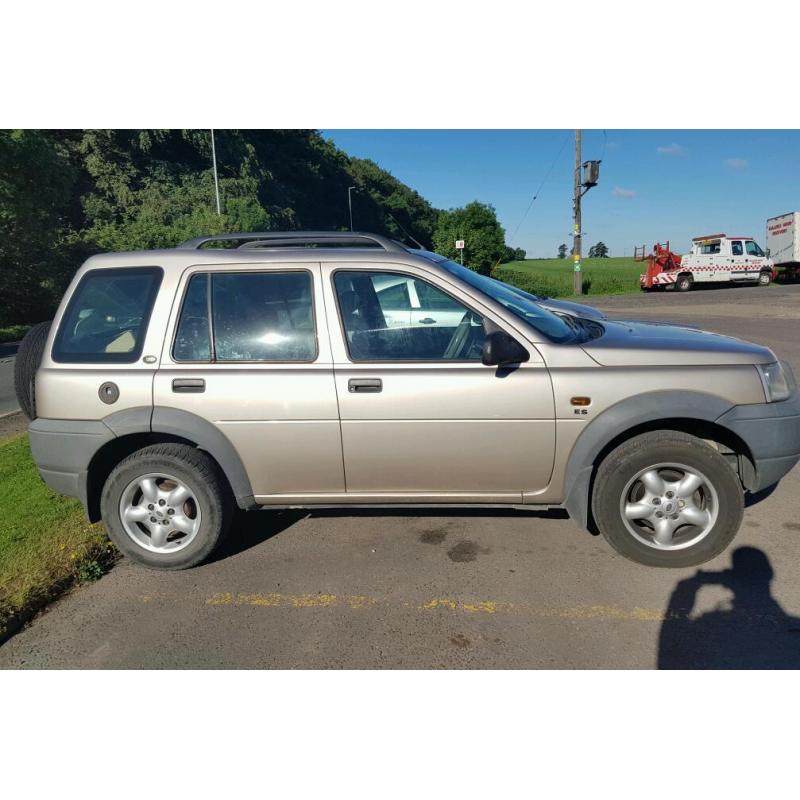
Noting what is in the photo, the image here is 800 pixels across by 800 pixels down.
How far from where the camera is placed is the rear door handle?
123 inches

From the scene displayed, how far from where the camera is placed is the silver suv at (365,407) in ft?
9.96

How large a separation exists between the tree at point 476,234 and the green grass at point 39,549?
43.5 meters

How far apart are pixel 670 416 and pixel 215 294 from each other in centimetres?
273

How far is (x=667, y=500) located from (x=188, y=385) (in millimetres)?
2842

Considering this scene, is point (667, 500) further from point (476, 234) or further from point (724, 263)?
point (476, 234)

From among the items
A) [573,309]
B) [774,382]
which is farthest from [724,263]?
[774,382]

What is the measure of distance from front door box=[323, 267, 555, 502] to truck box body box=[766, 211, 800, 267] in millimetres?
31241

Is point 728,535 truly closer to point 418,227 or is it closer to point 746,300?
point 746,300

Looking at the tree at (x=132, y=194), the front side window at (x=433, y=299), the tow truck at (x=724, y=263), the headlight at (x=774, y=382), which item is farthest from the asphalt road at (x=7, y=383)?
the tow truck at (x=724, y=263)

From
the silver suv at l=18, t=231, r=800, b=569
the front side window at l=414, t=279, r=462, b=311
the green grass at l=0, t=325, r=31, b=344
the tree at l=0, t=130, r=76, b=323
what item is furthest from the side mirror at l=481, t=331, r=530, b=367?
the tree at l=0, t=130, r=76, b=323

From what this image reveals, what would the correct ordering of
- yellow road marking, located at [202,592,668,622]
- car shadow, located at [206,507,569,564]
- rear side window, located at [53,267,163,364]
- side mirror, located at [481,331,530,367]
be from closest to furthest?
yellow road marking, located at [202,592,668,622] → side mirror, located at [481,331,530,367] → rear side window, located at [53,267,163,364] → car shadow, located at [206,507,569,564]

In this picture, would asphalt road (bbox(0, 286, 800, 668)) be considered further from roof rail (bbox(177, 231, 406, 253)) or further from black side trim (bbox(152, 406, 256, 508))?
roof rail (bbox(177, 231, 406, 253))

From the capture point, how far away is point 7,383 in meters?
10.2

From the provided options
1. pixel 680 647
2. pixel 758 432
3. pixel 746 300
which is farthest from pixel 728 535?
pixel 746 300
